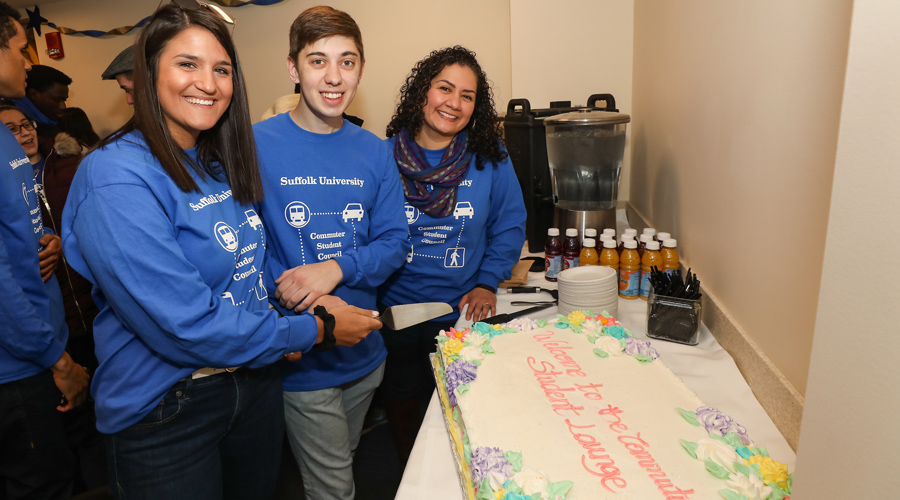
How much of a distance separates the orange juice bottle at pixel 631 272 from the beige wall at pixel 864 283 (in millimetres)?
1208

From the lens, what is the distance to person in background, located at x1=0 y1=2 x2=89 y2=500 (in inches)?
56.3

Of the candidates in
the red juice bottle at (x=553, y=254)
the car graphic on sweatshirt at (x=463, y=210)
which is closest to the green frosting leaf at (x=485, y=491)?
the car graphic on sweatshirt at (x=463, y=210)

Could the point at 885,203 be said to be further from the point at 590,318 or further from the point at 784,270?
the point at 590,318

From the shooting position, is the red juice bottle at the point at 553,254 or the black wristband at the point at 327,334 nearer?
the black wristband at the point at 327,334

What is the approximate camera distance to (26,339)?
1429 millimetres

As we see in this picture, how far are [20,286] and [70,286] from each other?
0.96 m

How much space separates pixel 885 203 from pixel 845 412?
20 cm

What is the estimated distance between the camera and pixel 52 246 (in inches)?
67.9

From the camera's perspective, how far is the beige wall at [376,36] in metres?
3.46

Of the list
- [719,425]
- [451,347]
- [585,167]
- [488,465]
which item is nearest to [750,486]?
[719,425]

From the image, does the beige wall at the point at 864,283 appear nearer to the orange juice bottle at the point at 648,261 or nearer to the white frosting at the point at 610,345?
the white frosting at the point at 610,345

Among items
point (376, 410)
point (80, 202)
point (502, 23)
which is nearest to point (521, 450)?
point (80, 202)

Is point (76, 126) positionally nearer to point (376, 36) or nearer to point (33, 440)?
point (376, 36)

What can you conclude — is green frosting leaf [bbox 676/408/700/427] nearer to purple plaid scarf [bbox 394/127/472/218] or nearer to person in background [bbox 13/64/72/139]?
purple plaid scarf [bbox 394/127/472/218]
